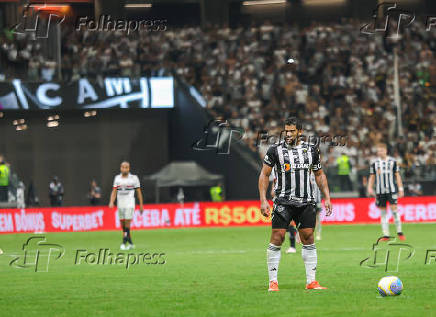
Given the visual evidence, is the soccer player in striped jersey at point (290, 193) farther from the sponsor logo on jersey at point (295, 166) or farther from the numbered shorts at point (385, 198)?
the numbered shorts at point (385, 198)

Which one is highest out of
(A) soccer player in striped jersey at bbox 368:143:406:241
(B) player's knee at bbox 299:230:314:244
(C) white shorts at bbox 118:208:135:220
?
(B) player's knee at bbox 299:230:314:244

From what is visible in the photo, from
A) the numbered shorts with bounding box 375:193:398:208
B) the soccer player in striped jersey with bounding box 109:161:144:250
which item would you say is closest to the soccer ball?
the soccer player in striped jersey with bounding box 109:161:144:250

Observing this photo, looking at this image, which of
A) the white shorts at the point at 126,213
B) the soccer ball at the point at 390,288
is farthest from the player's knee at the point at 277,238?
the white shorts at the point at 126,213

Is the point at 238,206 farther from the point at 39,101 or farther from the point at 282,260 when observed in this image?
the point at 282,260

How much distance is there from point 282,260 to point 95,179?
2241cm

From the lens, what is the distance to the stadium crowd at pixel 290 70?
37812 mm

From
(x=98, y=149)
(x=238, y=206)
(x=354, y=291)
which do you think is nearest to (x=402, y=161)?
(x=238, y=206)

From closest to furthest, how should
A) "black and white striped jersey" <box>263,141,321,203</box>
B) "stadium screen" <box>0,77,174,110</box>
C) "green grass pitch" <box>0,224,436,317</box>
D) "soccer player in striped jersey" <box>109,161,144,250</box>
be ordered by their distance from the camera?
"green grass pitch" <box>0,224,436,317</box>
"black and white striped jersey" <box>263,141,321,203</box>
"soccer player in striped jersey" <box>109,161,144,250</box>
"stadium screen" <box>0,77,174,110</box>

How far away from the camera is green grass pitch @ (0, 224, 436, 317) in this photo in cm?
1023

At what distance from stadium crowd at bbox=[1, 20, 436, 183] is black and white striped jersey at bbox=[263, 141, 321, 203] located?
2448 centimetres

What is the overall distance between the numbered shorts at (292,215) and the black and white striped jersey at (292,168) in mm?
104

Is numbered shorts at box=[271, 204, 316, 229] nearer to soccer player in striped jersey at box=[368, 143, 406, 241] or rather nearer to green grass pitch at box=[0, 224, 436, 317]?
green grass pitch at box=[0, 224, 436, 317]

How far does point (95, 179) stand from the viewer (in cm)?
3897

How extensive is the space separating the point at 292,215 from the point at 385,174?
11.3 m
